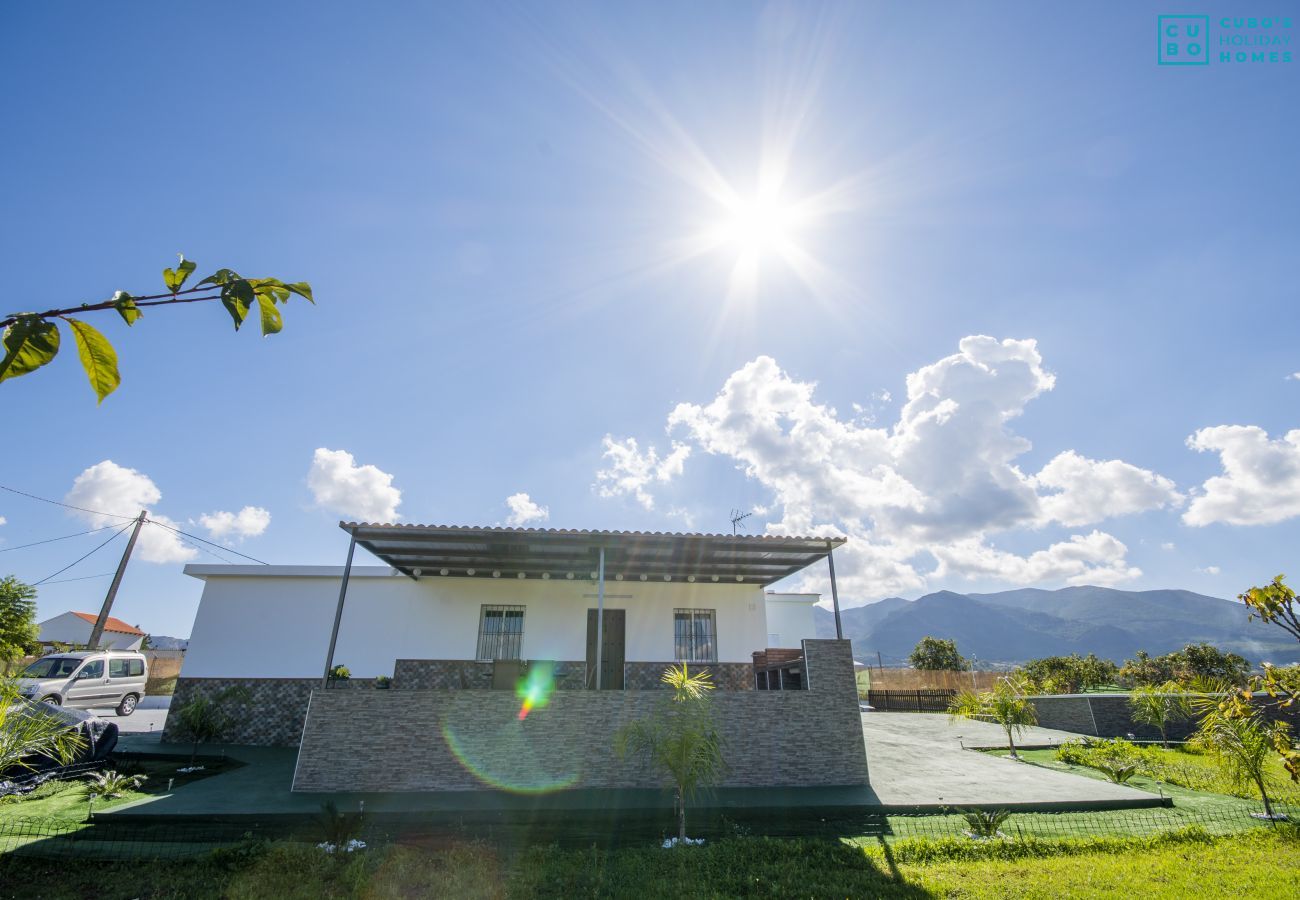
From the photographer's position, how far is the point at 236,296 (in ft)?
4.77

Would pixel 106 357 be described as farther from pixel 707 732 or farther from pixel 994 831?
pixel 994 831

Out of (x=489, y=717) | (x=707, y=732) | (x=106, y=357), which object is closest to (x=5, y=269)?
(x=106, y=357)

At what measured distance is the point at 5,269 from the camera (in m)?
1.79

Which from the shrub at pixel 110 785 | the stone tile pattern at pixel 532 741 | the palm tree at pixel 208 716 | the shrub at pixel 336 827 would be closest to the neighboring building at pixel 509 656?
the stone tile pattern at pixel 532 741

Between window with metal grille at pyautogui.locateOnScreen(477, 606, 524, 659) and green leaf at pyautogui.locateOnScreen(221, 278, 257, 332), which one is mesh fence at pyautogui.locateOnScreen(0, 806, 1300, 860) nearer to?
window with metal grille at pyautogui.locateOnScreen(477, 606, 524, 659)

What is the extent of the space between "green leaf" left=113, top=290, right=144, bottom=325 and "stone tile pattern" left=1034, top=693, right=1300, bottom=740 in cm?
1975

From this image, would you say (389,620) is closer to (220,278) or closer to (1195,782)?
(220,278)

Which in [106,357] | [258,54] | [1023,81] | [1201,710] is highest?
[1023,81]

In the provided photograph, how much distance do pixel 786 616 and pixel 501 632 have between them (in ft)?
28.2

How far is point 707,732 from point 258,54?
357 inches

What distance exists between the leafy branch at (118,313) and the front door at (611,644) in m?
12.7

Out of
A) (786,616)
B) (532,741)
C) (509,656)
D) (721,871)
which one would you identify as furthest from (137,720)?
(786,616)

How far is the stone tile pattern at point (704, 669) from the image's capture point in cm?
1321

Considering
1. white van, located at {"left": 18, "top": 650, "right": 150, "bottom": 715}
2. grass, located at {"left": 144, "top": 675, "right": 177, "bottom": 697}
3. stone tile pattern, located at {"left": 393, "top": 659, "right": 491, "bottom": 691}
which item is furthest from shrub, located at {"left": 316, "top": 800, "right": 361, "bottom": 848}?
grass, located at {"left": 144, "top": 675, "right": 177, "bottom": 697}
